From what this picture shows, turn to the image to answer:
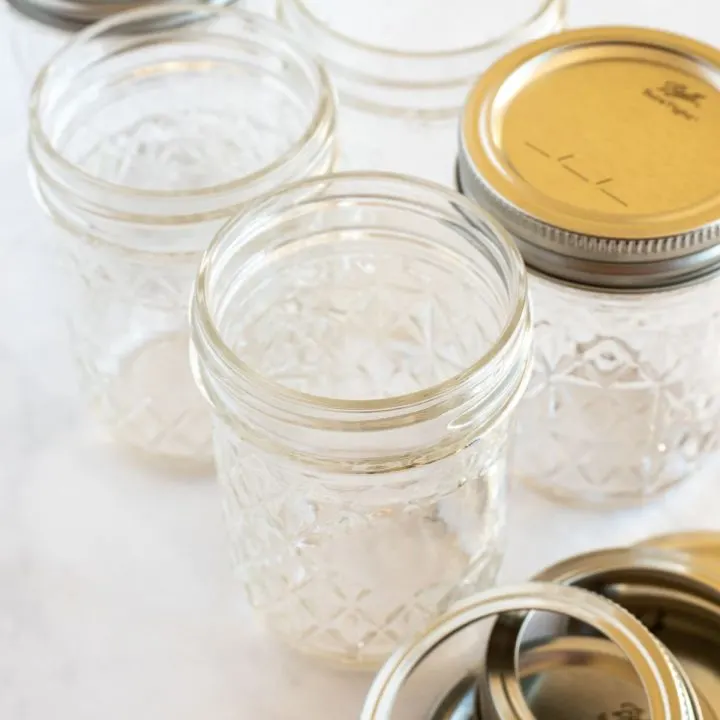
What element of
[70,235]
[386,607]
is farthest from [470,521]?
[70,235]

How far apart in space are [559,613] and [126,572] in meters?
0.24

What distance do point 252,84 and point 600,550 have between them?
1.16 feet

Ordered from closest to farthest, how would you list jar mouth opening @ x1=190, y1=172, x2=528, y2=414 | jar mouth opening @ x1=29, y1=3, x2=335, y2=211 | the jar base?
1. jar mouth opening @ x1=190, y1=172, x2=528, y2=414
2. jar mouth opening @ x1=29, y1=3, x2=335, y2=211
3. the jar base

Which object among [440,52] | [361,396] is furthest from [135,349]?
[440,52]

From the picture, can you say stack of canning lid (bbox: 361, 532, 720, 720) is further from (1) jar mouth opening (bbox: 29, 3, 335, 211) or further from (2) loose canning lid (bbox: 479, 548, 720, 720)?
(1) jar mouth opening (bbox: 29, 3, 335, 211)

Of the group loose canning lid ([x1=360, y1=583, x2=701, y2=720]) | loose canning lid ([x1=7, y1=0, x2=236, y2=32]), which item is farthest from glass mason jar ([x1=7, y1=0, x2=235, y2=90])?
loose canning lid ([x1=360, y1=583, x2=701, y2=720])

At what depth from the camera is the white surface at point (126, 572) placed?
1.99 ft

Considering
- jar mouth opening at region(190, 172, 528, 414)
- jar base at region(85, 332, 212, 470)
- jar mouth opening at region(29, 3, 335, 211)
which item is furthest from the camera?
jar base at region(85, 332, 212, 470)

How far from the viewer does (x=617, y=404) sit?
0.67 meters

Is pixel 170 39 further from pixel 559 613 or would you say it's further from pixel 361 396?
pixel 559 613

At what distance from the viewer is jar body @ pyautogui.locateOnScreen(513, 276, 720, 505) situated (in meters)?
0.64

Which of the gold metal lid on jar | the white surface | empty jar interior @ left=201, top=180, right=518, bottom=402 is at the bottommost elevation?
the white surface

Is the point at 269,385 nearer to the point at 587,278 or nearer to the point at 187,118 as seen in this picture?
the point at 587,278

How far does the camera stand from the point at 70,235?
0.65 meters
